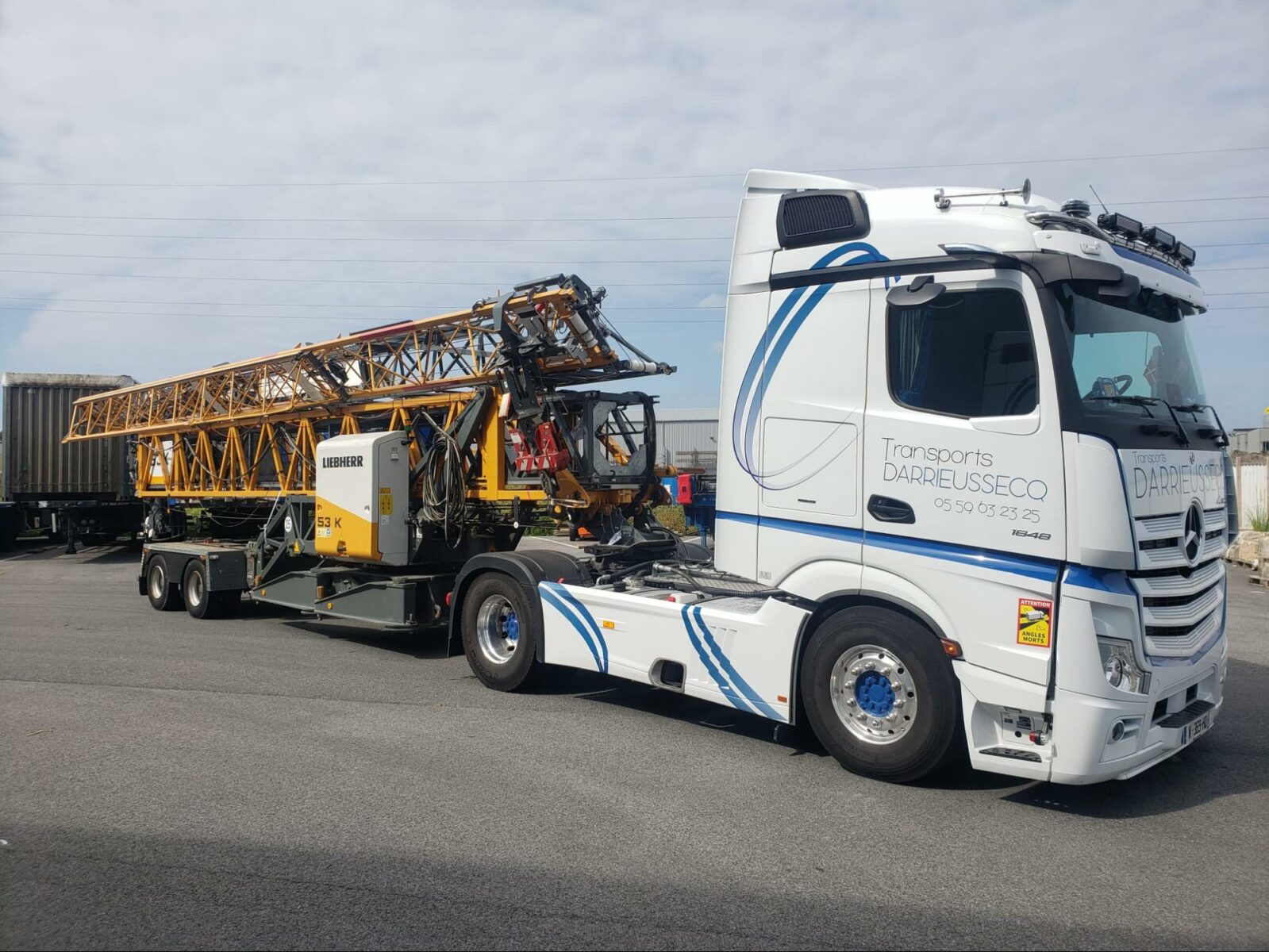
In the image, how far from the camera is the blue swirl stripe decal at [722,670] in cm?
613

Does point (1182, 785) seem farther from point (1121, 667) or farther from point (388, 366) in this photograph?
point (388, 366)

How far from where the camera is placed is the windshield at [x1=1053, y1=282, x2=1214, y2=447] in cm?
508

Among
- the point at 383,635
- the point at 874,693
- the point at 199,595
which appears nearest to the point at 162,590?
the point at 199,595

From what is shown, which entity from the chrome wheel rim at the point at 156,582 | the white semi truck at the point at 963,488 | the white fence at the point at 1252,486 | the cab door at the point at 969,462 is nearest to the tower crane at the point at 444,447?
the chrome wheel rim at the point at 156,582

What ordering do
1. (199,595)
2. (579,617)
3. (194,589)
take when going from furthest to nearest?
1. (194,589)
2. (199,595)
3. (579,617)

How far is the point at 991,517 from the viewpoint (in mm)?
5137

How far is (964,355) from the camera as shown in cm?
533

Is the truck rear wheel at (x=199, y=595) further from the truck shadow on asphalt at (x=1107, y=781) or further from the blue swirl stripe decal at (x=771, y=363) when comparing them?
the blue swirl stripe decal at (x=771, y=363)

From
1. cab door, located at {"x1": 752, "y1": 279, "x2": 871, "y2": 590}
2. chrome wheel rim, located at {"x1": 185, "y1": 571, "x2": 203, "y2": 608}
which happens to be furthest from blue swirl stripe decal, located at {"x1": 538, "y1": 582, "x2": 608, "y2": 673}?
chrome wheel rim, located at {"x1": 185, "y1": 571, "x2": 203, "y2": 608}

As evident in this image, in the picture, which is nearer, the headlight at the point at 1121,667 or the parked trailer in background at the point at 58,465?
the headlight at the point at 1121,667

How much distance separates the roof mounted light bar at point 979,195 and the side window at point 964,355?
22.0 inches

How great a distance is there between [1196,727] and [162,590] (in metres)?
12.5

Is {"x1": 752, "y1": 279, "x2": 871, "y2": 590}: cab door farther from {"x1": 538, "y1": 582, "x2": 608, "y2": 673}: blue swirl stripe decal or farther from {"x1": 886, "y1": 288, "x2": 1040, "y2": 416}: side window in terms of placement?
{"x1": 538, "y1": 582, "x2": 608, "y2": 673}: blue swirl stripe decal

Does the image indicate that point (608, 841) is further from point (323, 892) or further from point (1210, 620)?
point (1210, 620)
